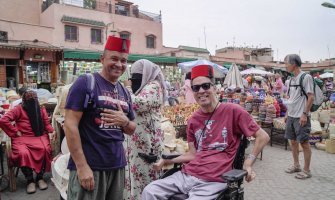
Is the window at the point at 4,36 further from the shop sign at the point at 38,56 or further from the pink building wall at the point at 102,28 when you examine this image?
the pink building wall at the point at 102,28

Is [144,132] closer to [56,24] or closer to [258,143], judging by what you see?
[258,143]

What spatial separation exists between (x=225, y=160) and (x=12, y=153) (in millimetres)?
3837

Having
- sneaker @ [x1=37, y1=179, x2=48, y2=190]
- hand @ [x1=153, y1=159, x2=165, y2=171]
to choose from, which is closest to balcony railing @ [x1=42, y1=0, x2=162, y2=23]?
sneaker @ [x1=37, y1=179, x2=48, y2=190]

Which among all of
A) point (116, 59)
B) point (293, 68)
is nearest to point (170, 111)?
point (293, 68)

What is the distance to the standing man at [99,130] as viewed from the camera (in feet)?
6.21

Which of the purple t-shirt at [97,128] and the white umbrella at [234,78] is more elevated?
the white umbrella at [234,78]

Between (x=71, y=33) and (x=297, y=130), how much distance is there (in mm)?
20130

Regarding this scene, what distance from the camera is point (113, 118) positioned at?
6.65 feet

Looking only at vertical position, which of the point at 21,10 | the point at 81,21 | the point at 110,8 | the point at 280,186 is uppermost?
the point at 110,8

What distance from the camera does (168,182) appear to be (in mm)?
2564

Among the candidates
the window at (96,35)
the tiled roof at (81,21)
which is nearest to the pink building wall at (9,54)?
the tiled roof at (81,21)

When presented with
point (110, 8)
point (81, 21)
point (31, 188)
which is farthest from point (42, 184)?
point (110, 8)

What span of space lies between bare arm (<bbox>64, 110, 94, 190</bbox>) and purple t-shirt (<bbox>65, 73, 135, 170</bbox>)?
66 mm

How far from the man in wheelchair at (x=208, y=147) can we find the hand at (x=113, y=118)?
2.56ft
